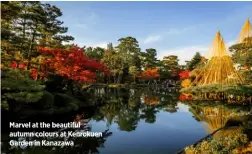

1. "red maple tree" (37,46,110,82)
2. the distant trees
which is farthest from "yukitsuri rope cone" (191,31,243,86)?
the distant trees

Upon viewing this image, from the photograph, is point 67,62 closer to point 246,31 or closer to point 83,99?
point 83,99

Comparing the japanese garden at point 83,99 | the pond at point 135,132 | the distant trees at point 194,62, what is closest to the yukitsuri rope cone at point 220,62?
the japanese garden at point 83,99

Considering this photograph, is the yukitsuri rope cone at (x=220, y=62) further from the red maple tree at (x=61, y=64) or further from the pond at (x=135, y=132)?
the red maple tree at (x=61, y=64)

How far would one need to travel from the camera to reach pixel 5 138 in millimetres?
10438

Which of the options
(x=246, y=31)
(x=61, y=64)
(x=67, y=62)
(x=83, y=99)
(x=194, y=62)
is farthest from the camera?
(x=194, y=62)

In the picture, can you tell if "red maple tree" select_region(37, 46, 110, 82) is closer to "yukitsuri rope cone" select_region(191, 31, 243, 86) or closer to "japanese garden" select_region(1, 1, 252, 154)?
"japanese garden" select_region(1, 1, 252, 154)

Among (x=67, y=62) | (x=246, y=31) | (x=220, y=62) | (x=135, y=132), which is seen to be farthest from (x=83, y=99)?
(x=246, y=31)

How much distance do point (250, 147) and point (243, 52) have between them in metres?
8.65

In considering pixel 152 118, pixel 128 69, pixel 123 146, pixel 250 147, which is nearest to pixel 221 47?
pixel 250 147

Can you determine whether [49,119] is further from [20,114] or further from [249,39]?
[249,39]

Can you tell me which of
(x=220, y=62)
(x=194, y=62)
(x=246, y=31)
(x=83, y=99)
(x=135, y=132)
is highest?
(x=194, y=62)

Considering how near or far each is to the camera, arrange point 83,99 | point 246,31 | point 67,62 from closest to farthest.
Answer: point 246,31 < point 67,62 < point 83,99

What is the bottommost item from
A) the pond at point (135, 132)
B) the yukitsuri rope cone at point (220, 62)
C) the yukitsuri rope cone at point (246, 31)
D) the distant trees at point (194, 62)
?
the pond at point (135, 132)

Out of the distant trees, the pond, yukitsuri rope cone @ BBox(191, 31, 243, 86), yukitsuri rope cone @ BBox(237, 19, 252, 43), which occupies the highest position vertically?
the distant trees
